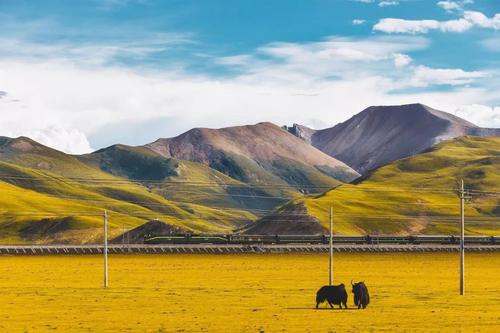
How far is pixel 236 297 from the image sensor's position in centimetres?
6378

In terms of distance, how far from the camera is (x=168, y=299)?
204 feet

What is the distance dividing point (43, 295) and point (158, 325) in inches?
970

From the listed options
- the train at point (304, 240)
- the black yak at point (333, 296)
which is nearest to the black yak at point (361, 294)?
the black yak at point (333, 296)

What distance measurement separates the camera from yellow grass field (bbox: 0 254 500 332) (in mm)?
45688

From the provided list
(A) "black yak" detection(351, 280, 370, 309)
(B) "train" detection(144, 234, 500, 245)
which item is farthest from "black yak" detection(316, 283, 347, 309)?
(B) "train" detection(144, 234, 500, 245)

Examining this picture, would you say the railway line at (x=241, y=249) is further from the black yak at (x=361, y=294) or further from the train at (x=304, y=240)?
the black yak at (x=361, y=294)

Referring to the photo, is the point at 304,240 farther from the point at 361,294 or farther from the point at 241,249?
the point at 361,294

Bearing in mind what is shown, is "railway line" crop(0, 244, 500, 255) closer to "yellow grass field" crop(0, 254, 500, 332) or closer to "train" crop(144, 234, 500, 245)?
"train" crop(144, 234, 500, 245)

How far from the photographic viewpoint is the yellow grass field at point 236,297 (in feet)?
150

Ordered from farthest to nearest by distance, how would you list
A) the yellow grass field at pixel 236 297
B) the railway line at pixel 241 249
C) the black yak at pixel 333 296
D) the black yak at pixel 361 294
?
1. the railway line at pixel 241 249
2. the black yak at pixel 333 296
3. the black yak at pixel 361 294
4. the yellow grass field at pixel 236 297

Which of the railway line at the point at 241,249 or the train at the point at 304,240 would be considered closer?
the railway line at the point at 241,249

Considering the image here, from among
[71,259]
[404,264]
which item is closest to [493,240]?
[404,264]

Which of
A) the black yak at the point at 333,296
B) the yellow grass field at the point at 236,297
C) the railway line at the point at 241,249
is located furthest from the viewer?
the railway line at the point at 241,249

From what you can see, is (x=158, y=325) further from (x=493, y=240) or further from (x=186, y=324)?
(x=493, y=240)
